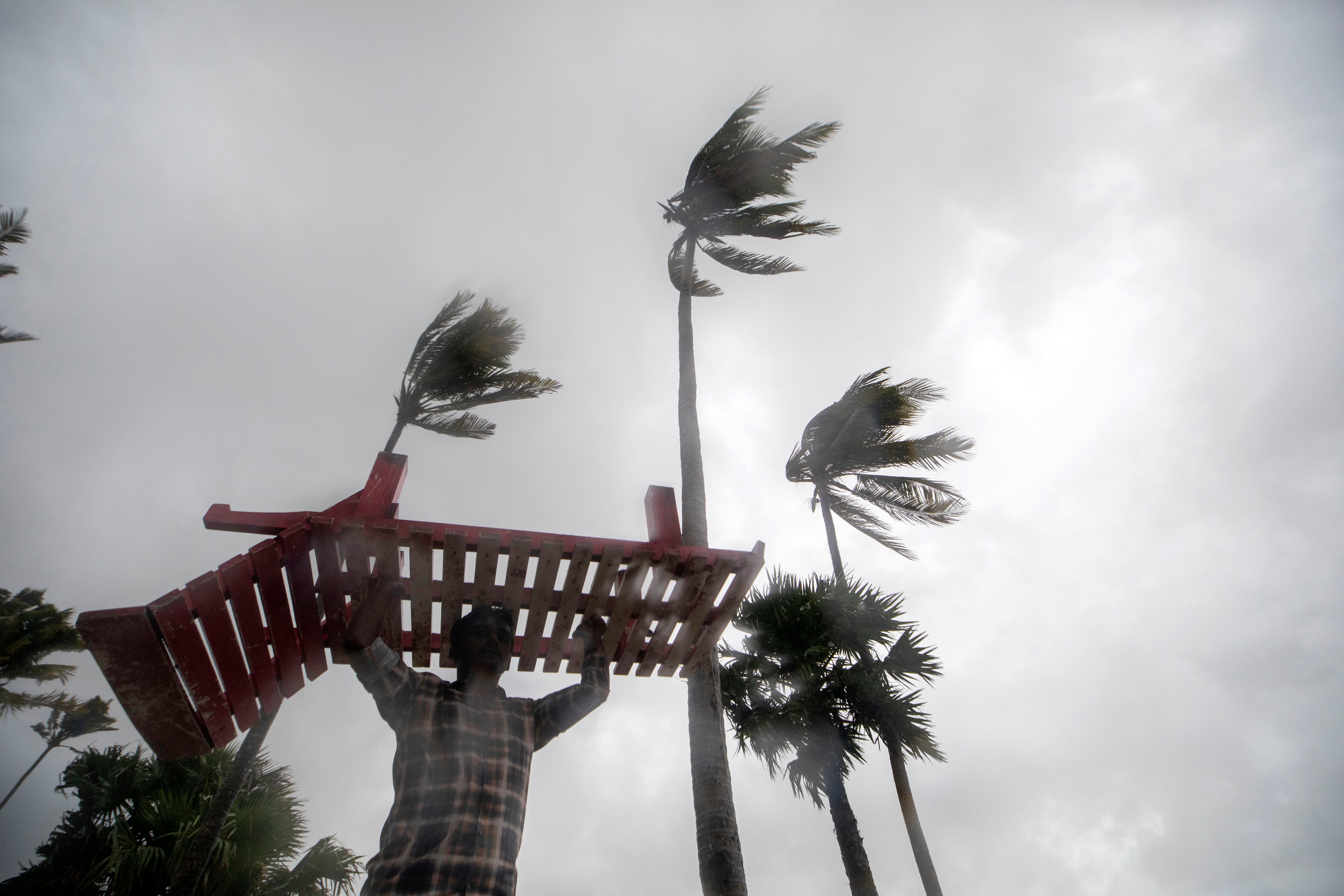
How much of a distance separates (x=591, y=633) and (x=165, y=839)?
9413mm

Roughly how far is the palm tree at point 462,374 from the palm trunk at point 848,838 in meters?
7.77

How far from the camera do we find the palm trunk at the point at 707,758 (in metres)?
4.90

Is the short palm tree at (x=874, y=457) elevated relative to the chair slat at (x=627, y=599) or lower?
elevated

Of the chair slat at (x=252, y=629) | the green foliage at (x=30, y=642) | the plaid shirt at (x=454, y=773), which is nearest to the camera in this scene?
the plaid shirt at (x=454, y=773)

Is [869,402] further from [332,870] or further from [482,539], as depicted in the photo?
[332,870]

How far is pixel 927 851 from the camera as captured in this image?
31.6 feet

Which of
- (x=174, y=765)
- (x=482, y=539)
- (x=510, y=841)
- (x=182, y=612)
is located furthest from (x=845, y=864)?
(x=174, y=765)

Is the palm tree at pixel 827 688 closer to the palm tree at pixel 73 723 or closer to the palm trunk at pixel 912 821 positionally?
the palm trunk at pixel 912 821

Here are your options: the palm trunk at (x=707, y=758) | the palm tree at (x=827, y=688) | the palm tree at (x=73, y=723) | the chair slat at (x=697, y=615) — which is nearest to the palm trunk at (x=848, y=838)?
the palm tree at (x=827, y=688)

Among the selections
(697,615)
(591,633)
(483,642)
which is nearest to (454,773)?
(483,642)

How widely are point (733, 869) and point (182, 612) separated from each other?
4.37 meters

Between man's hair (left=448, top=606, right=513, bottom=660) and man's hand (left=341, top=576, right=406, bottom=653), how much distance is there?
20.7 inches

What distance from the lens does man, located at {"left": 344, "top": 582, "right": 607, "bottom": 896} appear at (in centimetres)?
248

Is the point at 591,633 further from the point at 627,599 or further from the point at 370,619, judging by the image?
the point at 370,619
